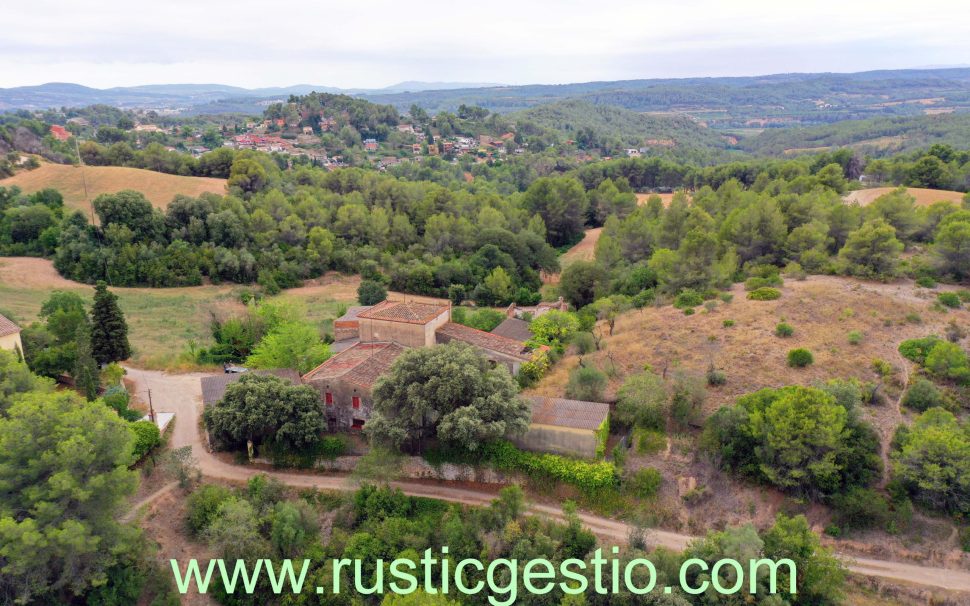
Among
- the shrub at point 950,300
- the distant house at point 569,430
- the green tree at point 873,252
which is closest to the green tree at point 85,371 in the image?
the distant house at point 569,430

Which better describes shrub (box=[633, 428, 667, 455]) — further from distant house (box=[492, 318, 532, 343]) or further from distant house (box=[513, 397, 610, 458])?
distant house (box=[492, 318, 532, 343])

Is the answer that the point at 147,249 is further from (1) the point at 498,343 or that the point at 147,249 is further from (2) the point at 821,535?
(2) the point at 821,535

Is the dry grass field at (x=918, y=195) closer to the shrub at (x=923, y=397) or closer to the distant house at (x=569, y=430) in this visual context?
the shrub at (x=923, y=397)

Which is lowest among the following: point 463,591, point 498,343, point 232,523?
point 463,591

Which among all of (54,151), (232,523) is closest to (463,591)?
(232,523)

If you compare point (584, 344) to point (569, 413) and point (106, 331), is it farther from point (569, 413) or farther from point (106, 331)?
point (106, 331)

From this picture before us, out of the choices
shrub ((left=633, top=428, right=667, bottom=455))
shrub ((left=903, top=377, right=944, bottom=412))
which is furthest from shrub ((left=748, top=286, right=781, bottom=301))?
shrub ((left=633, top=428, right=667, bottom=455))

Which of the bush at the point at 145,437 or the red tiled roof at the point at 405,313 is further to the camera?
the red tiled roof at the point at 405,313
